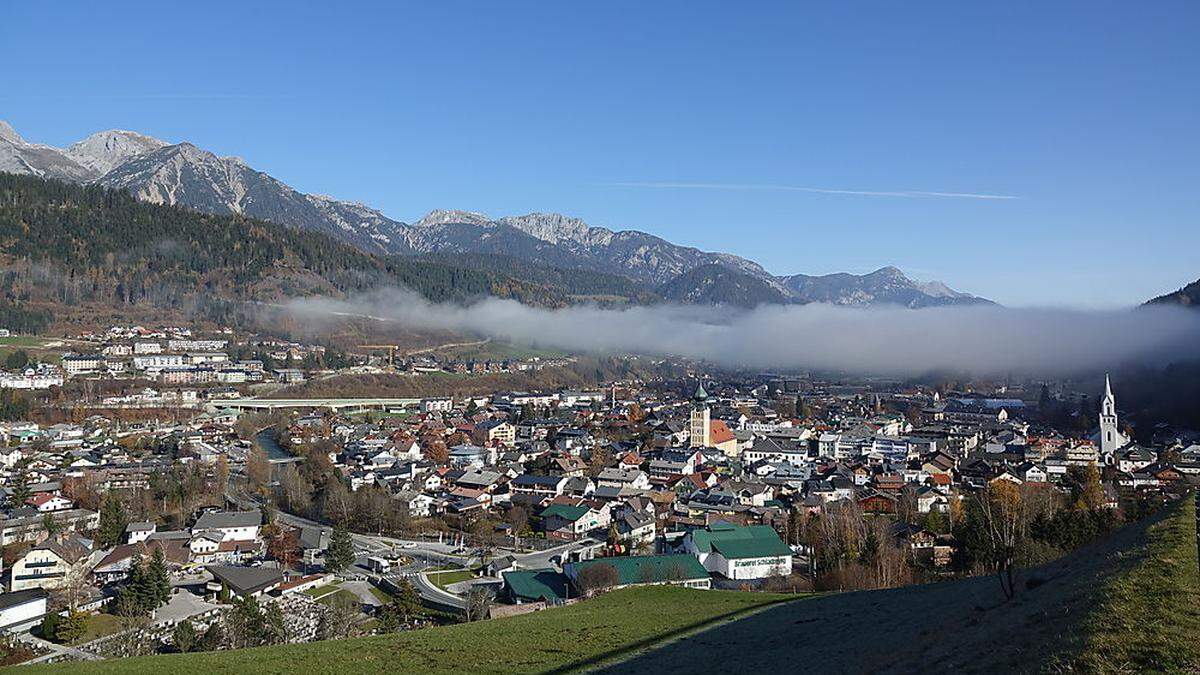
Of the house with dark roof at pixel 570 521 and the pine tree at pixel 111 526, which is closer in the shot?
the pine tree at pixel 111 526

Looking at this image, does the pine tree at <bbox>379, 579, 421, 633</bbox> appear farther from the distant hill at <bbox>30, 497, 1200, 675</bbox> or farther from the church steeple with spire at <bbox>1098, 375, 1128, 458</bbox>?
the church steeple with spire at <bbox>1098, 375, 1128, 458</bbox>

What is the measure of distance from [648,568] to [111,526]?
60.6 ft

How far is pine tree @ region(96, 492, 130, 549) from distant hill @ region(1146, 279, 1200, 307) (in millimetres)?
98322

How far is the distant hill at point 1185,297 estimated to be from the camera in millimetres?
91375

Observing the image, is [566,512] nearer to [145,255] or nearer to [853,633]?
[853,633]

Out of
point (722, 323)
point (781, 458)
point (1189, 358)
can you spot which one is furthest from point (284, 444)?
point (722, 323)

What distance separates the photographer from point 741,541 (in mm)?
26516

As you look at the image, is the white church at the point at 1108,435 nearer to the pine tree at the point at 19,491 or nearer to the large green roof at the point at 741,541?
the large green roof at the point at 741,541

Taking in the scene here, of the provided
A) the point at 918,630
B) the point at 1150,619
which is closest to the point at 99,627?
the point at 918,630

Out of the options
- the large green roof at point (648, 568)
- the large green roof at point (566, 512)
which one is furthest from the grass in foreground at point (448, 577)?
the large green roof at point (566, 512)

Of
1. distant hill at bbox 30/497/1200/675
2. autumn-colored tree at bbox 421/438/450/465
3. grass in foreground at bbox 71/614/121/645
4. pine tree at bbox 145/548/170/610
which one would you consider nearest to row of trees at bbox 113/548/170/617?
pine tree at bbox 145/548/170/610

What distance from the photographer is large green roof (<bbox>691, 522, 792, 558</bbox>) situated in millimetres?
25828

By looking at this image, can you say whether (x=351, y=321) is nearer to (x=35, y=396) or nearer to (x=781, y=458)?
(x=35, y=396)

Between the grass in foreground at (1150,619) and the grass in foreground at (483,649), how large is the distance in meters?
6.84
